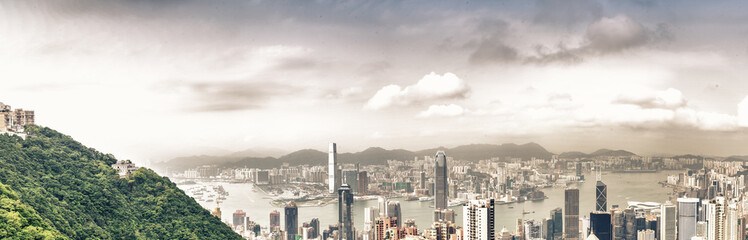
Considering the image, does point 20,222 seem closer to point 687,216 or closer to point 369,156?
point 369,156

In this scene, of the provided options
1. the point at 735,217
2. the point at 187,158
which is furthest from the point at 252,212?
the point at 735,217

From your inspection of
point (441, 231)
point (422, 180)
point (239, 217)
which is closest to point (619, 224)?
point (441, 231)

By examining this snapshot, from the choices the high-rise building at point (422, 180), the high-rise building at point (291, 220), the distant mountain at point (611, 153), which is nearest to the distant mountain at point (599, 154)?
the distant mountain at point (611, 153)

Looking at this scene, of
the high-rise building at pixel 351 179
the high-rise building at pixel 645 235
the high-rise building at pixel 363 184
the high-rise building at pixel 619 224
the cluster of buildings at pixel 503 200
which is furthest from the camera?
the high-rise building at pixel 363 184

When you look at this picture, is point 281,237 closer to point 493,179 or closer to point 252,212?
point 252,212

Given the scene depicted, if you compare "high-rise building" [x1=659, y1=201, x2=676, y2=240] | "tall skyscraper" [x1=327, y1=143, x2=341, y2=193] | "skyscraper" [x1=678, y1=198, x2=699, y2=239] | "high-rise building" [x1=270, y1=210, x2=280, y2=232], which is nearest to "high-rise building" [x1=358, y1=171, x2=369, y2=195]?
"tall skyscraper" [x1=327, y1=143, x2=341, y2=193]

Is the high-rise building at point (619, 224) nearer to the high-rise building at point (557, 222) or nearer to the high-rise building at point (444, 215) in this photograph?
the high-rise building at point (557, 222)
